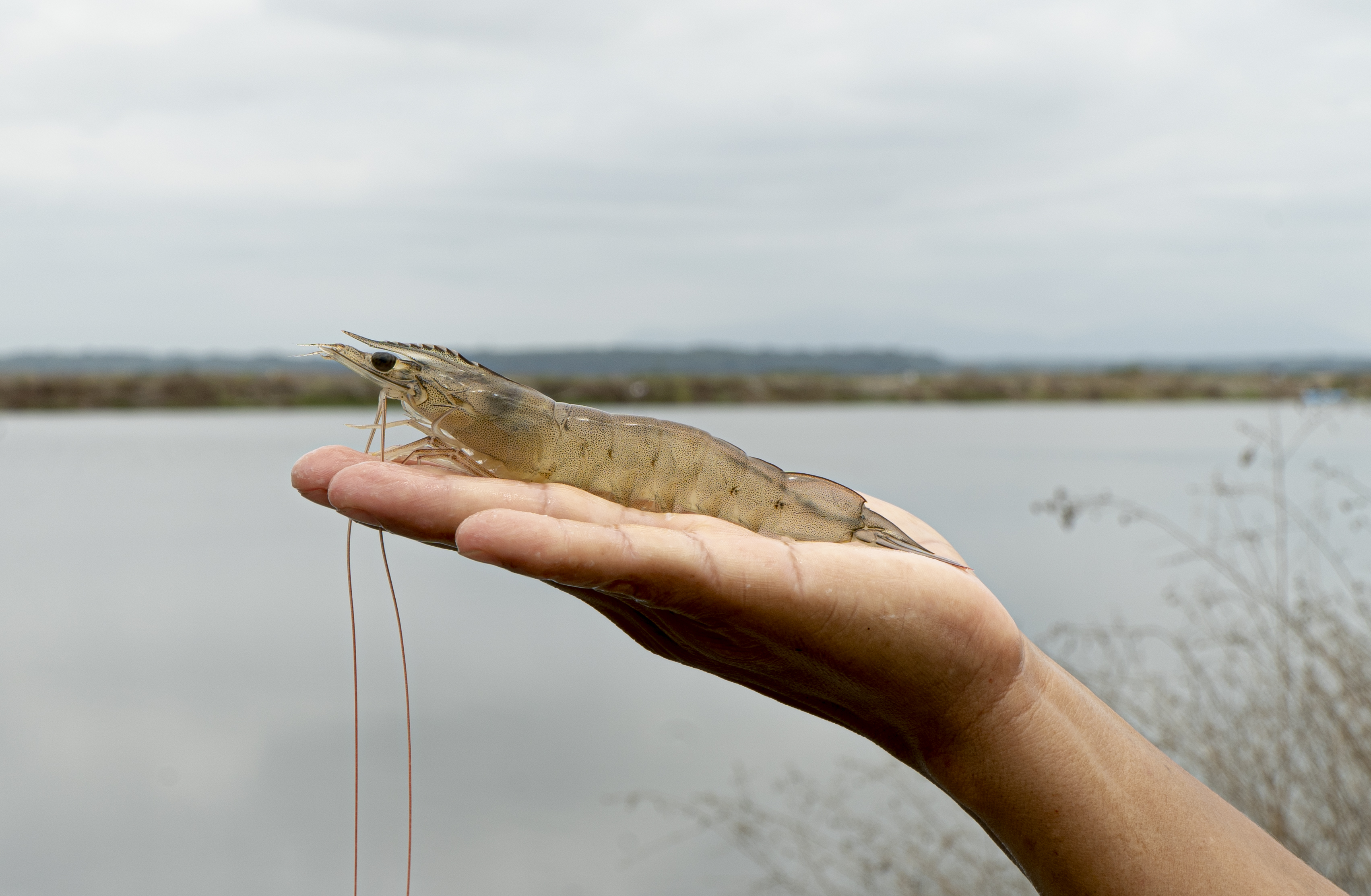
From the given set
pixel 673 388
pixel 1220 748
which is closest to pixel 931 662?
pixel 1220 748

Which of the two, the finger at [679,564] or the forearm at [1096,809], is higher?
the finger at [679,564]

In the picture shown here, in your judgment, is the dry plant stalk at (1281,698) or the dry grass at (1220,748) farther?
the dry grass at (1220,748)

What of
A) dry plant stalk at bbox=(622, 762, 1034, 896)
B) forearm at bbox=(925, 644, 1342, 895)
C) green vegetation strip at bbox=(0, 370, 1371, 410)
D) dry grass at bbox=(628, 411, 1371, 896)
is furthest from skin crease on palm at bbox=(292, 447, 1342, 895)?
green vegetation strip at bbox=(0, 370, 1371, 410)

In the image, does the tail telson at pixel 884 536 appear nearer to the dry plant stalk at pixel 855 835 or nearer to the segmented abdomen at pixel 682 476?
the segmented abdomen at pixel 682 476

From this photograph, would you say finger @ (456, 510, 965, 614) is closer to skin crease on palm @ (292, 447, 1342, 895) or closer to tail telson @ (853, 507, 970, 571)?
skin crease on palm @ (292, 447, 1342, 895)

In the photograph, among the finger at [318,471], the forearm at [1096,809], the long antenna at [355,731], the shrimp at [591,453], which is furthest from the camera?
the shrimp at [591,453]

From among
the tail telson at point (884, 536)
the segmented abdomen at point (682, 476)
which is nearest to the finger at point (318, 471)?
the segmented abdomen at point (682, 476)

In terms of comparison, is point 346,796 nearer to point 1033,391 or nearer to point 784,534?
point 784,534

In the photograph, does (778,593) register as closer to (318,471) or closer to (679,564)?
(679,564)
